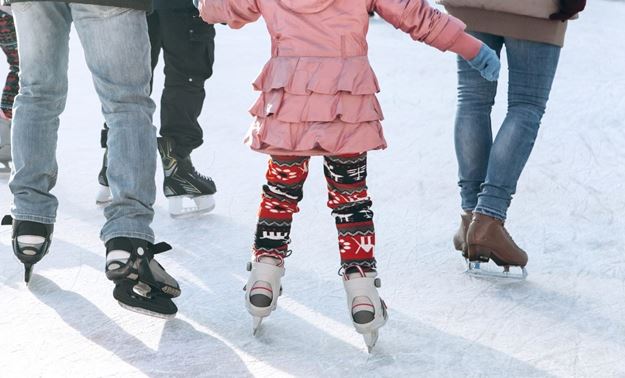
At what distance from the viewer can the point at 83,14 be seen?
2.89 m

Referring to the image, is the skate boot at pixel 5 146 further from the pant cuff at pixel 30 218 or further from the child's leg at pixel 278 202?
the child's leg at pixel 278 202

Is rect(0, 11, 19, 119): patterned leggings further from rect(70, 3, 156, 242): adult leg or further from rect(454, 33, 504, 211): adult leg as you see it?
rect(454, 33, 504, 211): adult leg

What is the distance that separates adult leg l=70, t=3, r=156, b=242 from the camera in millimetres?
2895

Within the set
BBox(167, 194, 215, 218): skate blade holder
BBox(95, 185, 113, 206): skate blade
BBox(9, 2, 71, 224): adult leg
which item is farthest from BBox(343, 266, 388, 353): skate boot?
BBox(95, 185, 113, 206): skate blade

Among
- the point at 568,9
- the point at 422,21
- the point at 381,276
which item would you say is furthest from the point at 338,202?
the point at 568,9

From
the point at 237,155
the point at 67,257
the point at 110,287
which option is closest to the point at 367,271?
the point at 110,287

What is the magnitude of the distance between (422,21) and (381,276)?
100cm

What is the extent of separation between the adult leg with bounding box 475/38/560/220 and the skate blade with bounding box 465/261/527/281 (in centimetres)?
17

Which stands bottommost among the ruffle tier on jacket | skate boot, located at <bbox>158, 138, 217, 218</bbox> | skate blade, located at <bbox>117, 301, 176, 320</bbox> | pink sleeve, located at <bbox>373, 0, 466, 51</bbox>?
skate boot, located at <bbox>158, 138, 217, 218</bbox>

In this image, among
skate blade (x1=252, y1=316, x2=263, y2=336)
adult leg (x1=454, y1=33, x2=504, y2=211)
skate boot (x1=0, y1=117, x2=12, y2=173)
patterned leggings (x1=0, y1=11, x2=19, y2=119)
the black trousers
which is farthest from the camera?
skate boot (x1=0, y1=117, x2=12, y2=173)

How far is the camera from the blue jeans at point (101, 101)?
9.54ft

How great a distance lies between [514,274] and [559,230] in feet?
1.84

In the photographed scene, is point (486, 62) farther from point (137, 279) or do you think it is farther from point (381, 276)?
point (137, 279)

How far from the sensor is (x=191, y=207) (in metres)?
4.09
